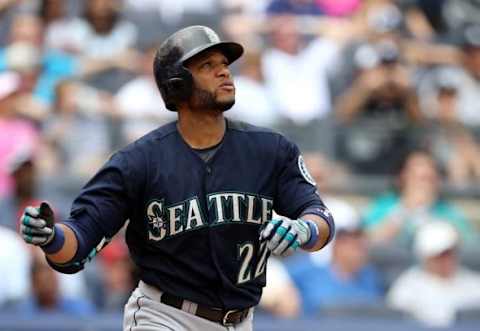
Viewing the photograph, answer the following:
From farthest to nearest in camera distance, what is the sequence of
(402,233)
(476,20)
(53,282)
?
1. (476,20)
2. (402,233)
3. (53,282)

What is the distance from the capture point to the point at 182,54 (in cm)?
422

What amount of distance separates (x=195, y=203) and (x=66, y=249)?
20.6 inches

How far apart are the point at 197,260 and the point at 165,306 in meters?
0.21

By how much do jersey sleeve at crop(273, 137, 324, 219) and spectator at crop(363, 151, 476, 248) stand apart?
13.1 feet

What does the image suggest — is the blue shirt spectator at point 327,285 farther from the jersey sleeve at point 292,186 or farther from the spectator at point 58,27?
the jersey sleeve at point 292,186

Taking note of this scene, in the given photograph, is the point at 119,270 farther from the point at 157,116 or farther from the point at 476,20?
the point at 476,20

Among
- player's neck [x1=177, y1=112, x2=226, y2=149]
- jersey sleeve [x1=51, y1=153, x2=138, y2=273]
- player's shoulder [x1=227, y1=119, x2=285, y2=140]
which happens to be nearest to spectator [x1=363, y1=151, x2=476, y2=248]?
player's shoulder [x1=227, y1=119, x2=285, y2=140]

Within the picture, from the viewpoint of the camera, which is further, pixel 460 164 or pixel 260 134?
pixel 460 164

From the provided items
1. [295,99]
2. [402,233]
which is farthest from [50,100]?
[402,233]

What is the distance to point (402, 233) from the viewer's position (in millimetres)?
8352

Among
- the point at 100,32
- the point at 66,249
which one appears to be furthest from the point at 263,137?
the point at 100,32

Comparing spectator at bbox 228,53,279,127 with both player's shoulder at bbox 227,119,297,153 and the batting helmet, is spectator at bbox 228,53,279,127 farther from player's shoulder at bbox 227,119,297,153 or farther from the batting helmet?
the batting helmet

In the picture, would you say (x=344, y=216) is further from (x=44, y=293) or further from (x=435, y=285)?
(x=44, y=293)

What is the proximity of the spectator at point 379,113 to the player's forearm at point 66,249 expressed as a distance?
4921 millimetres
